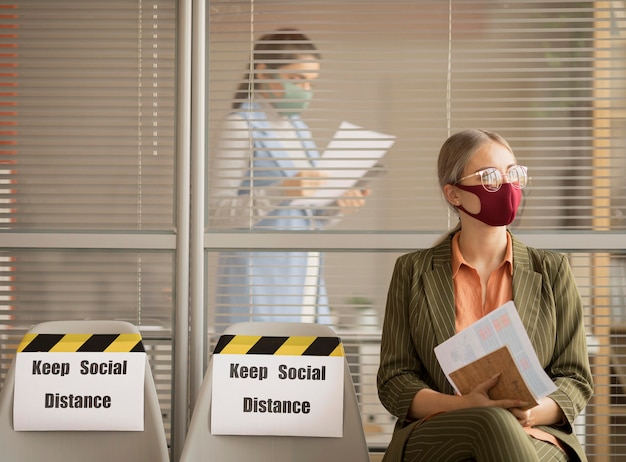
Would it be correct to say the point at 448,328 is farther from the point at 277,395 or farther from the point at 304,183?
the point at 304,183

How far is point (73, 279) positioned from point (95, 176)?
38cm

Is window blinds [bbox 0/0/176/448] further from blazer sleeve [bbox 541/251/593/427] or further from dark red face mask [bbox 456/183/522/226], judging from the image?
blazer sleeve [bbox 541/251/593/427]

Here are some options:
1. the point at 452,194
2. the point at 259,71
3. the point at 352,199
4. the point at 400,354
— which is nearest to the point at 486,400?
the point at 400,354

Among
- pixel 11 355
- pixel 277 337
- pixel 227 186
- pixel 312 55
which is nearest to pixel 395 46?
pixel 312 55

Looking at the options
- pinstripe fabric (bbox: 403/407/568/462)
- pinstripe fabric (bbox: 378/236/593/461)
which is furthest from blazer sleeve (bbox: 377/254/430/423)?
pinstripe fabric (bbox: 403/407/568/462)

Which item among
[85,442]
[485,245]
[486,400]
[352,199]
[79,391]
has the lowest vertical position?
[85,442]

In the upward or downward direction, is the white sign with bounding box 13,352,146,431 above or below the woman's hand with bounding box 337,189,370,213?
below

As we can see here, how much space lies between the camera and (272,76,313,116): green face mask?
308 centimetres

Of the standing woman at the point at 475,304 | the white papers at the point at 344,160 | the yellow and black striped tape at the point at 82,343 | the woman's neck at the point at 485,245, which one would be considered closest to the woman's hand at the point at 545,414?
the standing woman at the point at 475,304

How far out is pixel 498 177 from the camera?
7.88 feet

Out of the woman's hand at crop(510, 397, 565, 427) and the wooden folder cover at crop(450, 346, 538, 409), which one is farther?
the woman's hand at crop(510, 397, 565, 427)

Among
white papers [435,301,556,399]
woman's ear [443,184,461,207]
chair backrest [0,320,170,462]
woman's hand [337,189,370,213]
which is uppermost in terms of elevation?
woman's ear [443,184,461,207]

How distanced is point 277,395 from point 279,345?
0.16 metres

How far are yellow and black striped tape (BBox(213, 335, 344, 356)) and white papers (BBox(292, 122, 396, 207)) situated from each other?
0.59 metres
